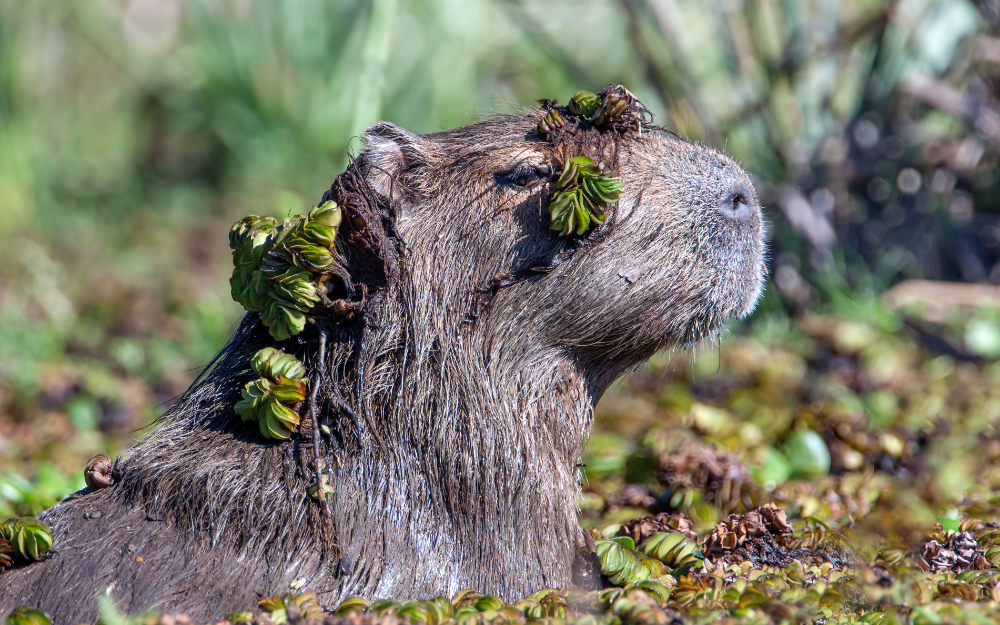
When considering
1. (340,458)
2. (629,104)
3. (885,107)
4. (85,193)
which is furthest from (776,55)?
(85,193)

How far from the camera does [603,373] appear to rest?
3.07 m

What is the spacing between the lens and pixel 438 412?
278cm

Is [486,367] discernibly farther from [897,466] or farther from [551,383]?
[897,466]

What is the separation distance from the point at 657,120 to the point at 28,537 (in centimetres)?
612

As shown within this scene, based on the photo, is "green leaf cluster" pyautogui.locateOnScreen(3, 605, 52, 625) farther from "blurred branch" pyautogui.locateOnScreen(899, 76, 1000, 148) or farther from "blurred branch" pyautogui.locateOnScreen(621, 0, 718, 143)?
"blurred branch" pyautogui.locateOnScreen(899, 76, 1000, 148)

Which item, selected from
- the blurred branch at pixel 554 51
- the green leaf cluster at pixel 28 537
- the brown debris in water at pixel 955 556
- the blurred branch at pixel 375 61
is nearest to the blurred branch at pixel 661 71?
the blurred branch at pixel 554 51

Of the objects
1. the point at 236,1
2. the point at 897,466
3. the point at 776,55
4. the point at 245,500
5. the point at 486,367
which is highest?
the point at 236,1

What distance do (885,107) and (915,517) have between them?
389 centimetres

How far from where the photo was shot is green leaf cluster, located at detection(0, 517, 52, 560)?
105 inches

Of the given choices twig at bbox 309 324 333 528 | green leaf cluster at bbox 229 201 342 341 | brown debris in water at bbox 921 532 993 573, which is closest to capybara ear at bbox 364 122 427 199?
green leaf cluster at bbox 229 201 342 341

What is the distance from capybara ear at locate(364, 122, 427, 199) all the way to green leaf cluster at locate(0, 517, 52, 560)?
54.0 inches

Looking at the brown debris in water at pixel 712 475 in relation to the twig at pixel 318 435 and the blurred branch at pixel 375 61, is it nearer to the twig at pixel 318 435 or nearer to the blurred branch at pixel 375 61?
the twig at pixel 318 435

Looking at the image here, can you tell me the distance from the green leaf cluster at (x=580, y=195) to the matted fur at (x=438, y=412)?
86 millimetres

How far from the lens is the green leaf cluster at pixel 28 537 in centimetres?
267
